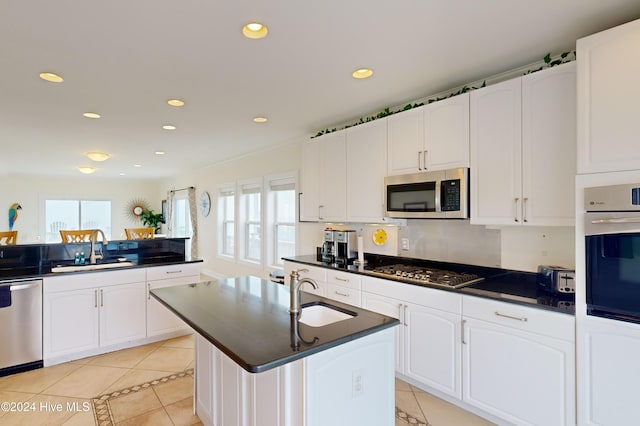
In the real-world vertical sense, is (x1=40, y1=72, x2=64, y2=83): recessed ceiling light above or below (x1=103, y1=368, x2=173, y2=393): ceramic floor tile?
above

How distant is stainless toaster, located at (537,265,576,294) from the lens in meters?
2.09

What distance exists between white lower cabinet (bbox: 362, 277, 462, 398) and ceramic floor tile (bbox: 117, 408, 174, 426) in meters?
1.77

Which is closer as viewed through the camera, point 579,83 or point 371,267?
point 579,83

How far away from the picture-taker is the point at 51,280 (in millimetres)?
3180

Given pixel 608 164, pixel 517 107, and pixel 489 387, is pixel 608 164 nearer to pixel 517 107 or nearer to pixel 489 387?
pixel 517 107

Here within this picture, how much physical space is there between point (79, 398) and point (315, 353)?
2.44 metres

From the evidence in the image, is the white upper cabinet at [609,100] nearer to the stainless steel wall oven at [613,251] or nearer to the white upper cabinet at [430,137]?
the stainless steel wall oven at [613,251]

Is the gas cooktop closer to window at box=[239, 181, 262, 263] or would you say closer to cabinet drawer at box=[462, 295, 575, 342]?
cabinet drawer at box=[462, 295, 575, 342]

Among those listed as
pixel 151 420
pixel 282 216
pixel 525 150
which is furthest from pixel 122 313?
pixel 525 150

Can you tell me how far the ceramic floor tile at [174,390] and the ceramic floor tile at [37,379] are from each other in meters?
0.98

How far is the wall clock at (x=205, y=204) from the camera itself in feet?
23.4

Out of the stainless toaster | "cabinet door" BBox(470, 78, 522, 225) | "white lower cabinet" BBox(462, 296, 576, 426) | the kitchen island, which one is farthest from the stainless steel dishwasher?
the stainless toaster

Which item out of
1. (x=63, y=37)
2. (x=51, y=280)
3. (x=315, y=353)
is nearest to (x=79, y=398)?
(x=51, y=280)

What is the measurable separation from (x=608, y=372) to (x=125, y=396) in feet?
10.6
